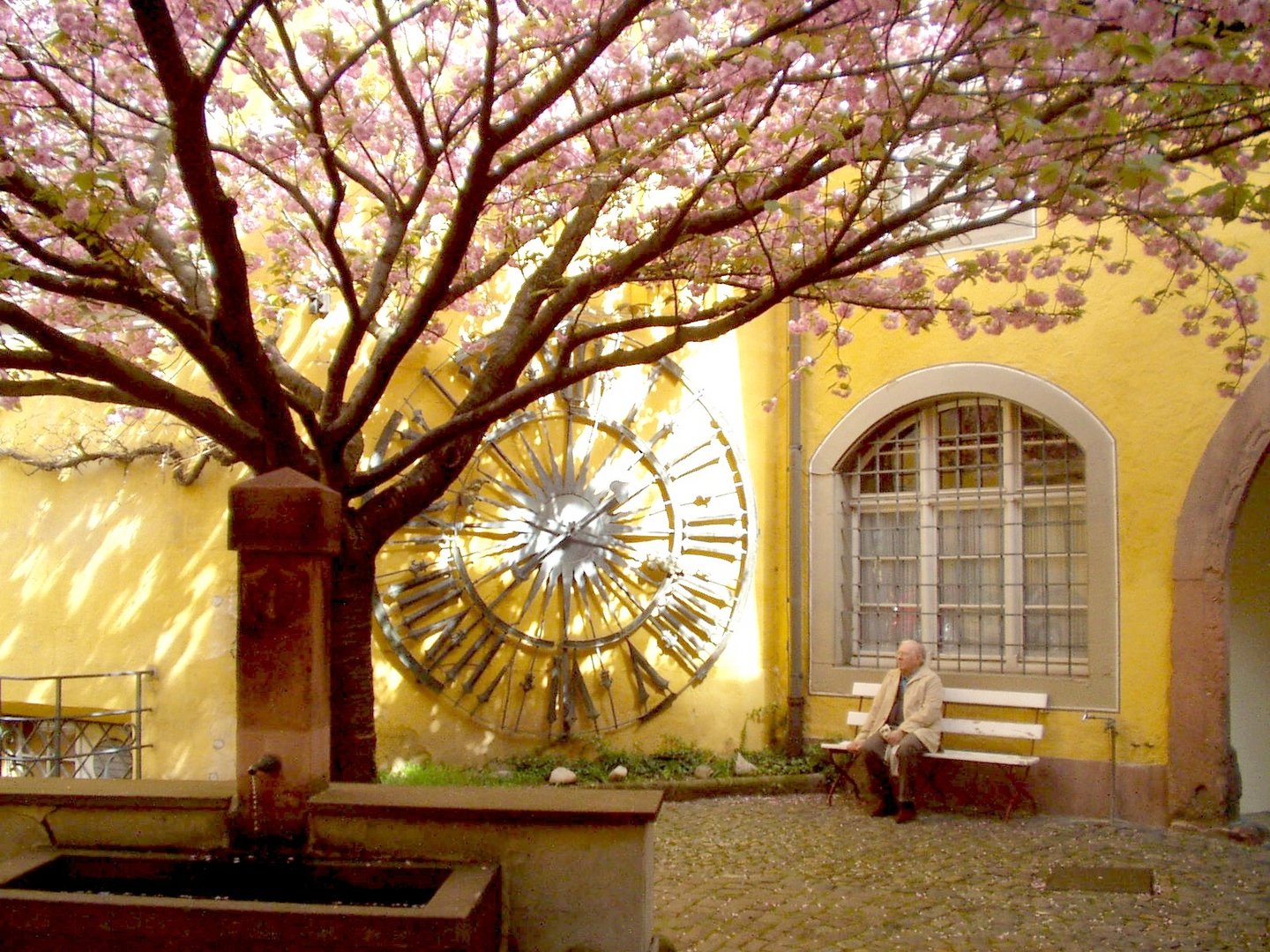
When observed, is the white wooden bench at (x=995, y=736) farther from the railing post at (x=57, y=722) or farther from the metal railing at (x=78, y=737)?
the railing post at (x=57, y=722)

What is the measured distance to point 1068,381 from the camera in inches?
303

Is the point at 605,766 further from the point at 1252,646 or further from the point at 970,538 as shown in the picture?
the point at 1252,646

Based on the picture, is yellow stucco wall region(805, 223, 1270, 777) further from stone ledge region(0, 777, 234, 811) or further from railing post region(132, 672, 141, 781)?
railing post region(132, 672, 141, 781)

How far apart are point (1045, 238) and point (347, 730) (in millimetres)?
5435

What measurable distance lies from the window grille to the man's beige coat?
23.2 inches

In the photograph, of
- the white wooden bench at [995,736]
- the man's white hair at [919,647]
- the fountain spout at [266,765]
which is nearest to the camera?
the fountain spout at [266,765]

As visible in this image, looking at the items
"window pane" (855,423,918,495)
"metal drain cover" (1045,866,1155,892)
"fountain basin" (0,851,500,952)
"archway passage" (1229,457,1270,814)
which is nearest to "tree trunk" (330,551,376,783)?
"fountain basin" (0,851,500,952)

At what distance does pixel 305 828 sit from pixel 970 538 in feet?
17.9

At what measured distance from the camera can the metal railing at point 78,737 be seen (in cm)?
721

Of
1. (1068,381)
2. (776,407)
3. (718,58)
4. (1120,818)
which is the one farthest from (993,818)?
(718,58)

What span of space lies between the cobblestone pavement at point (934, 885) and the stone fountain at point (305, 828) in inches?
26.4

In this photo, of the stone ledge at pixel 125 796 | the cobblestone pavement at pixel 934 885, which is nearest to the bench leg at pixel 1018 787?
the cobblestone pavement at pixel 934 885

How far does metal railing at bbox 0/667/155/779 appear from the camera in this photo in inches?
284

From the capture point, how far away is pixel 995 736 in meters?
7.64
